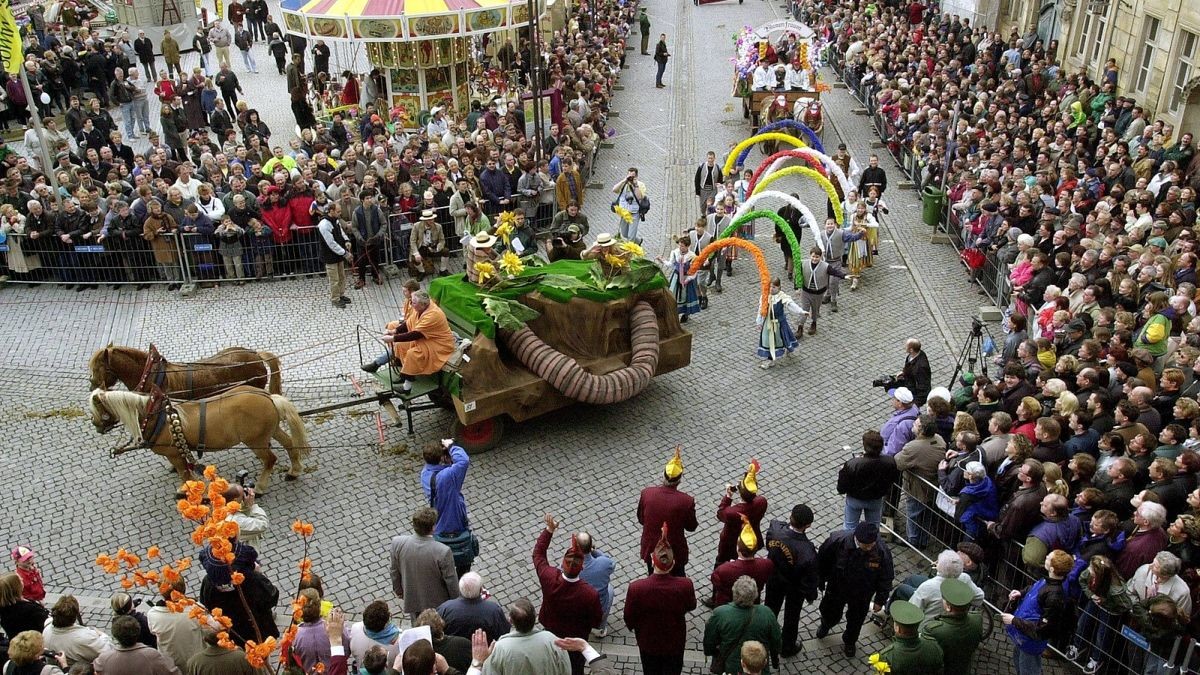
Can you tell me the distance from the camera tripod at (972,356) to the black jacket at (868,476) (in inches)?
139

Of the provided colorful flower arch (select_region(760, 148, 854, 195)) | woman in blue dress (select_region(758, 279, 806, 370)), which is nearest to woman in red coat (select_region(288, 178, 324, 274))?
woman in blue dress (select_region(758, 279, 806, 370))

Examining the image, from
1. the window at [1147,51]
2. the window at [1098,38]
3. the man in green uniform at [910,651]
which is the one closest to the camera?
the man in green uniform at [910,651]

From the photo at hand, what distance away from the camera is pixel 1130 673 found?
7.79 m

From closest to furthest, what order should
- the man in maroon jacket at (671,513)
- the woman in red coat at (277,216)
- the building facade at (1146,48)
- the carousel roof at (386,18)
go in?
the man in maroon jacket at (671,513) → the woman in red coat at (277,216) → the building facade at (1146,48) → the carousel roof at (386,18)

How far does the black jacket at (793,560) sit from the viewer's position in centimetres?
809

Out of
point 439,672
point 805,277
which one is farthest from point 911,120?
point 439,672

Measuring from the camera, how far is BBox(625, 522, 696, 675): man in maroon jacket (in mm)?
7520

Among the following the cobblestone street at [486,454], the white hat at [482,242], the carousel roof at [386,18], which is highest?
the carousel roof at [386,18]

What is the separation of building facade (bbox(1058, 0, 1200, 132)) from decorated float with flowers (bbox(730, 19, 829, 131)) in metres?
5.74

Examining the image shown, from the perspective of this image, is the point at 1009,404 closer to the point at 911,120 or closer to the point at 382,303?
the point at 382,303

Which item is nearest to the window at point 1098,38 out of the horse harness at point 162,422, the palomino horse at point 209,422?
the palomino horse at point 209,422

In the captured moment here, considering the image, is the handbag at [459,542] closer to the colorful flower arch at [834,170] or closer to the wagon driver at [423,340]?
the wagon driver at [423,340]

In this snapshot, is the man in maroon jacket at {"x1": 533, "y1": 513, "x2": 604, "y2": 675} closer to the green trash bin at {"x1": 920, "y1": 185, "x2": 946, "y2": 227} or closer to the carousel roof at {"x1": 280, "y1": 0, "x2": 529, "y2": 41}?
the green trash bin at {"x1": 920, "y1": 185, "x2": 946, "y2": 227}

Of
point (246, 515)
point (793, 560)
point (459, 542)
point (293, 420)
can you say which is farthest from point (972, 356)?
point (246, 515)
